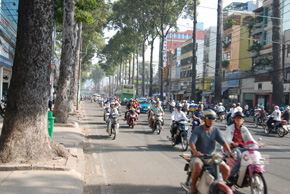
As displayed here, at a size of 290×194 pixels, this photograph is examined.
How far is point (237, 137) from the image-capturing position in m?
6.16

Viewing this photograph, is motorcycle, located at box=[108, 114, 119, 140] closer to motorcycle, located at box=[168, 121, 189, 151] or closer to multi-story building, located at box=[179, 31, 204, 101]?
motorcycle, located at box=[168, 121, 189, 151]

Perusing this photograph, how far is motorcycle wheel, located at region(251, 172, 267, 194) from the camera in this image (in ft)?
16.2

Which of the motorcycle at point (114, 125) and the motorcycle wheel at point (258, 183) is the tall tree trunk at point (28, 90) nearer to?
the motorcycle wheel at point (258, 183)

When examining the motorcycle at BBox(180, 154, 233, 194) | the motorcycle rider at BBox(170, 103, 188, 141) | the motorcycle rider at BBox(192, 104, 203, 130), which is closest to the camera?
the motorcycle at BBox(180, 154, 233, 194)

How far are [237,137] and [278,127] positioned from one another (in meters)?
12.0

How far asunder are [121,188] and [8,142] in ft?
9.10

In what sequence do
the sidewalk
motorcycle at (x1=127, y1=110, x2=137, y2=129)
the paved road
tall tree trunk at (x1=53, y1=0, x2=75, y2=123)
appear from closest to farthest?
1. the sidewalk
2. the paved road
3. tall tree trunk at (x1=53, y1=0, x2=75, y2=123)
4. motorcycle at (x1=127, y1=110, x2=137, y2=129)

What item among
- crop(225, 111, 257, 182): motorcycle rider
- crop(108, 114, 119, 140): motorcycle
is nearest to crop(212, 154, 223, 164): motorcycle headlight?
Answer: crop(225, 111, 257, 182): motorcycle rider

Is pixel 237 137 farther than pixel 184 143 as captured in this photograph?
No

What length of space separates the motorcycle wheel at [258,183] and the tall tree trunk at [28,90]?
4.62 meters

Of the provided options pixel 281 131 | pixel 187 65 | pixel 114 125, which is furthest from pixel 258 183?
pixel 187 65

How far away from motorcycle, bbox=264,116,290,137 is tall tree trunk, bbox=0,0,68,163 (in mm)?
13631

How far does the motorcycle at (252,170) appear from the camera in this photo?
5055 millimetres

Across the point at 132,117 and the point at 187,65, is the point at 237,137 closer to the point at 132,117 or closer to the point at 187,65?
the point at 132,117
